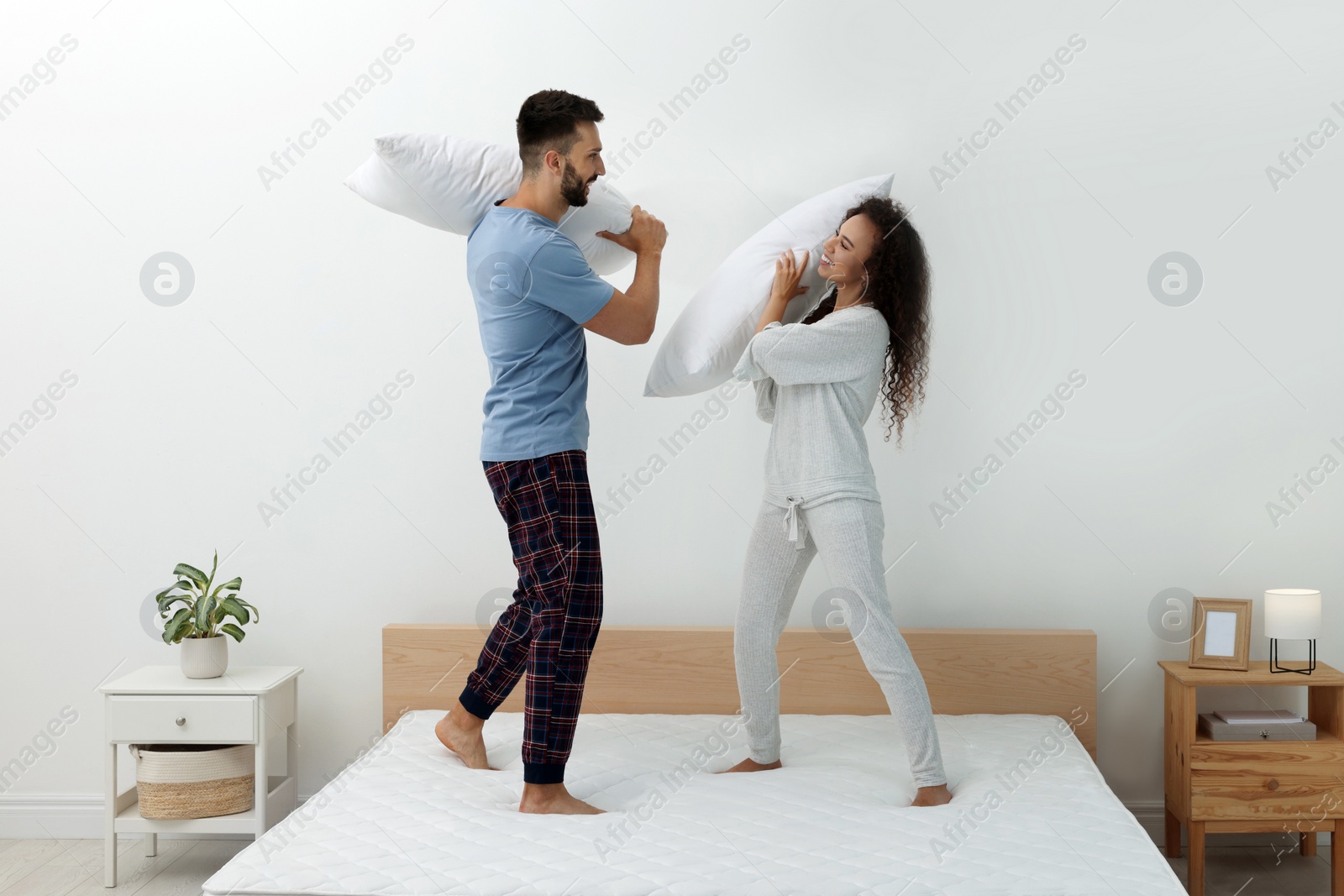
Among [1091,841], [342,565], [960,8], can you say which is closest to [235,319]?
[342,565]

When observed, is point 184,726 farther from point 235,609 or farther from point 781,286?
point 781,286

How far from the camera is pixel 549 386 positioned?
1992 mm

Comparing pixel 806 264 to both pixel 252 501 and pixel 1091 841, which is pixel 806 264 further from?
pixel 252 501

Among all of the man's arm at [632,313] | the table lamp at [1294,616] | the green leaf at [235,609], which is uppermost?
the man's arm at [632,313]

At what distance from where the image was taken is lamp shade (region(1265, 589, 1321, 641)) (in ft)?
7.72

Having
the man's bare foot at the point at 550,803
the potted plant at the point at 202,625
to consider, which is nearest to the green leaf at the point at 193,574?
the potted plant at the point at 202,625

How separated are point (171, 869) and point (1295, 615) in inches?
109

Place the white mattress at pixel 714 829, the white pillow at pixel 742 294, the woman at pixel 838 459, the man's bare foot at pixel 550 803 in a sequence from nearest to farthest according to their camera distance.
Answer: the white mattress at pixel 714 829, the man's bare foot at pixel 550 803, the woman at pixel 838 459, the white pillow at pixel 742 294

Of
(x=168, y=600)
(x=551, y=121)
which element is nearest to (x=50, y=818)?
(x=168, y=600)

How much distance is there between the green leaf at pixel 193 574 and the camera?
2492 millimetres

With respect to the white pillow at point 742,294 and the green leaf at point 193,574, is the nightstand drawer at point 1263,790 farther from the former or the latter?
the green leaf at point 193,574

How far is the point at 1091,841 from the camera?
67.7 inches

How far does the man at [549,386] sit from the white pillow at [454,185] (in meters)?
0.09

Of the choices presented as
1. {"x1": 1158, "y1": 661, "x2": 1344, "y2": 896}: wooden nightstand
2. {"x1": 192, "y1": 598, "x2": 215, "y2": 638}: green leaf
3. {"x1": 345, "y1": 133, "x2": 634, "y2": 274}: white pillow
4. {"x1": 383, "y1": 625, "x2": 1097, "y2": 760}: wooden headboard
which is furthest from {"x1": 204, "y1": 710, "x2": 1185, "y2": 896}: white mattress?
{"x1": 345, "y1": 133, "x2": 634, "y2": 274}: white pillow
